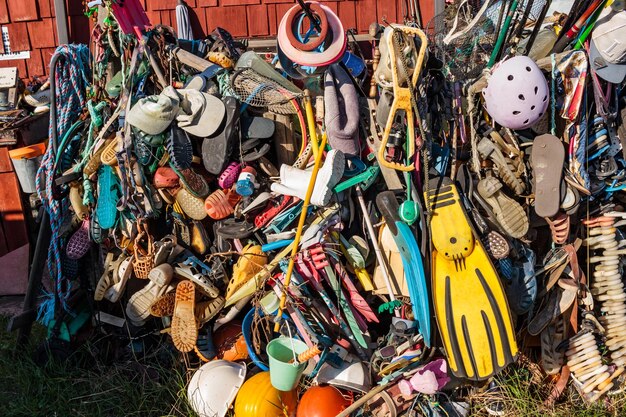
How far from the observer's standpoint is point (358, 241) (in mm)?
3139

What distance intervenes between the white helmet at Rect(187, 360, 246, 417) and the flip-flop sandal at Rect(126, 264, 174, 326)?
50 cm

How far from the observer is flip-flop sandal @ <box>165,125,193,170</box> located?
317 cm

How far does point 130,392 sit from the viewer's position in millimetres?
3061

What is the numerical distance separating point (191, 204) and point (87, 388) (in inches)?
45.0

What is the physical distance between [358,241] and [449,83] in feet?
3.50

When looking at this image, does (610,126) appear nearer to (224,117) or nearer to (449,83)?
(449,83)

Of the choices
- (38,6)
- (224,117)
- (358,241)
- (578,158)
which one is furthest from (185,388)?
(38,6)

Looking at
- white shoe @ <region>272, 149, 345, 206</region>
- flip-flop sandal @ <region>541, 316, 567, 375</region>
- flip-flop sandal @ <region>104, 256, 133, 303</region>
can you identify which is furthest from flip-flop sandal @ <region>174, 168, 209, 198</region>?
flip-flop sandal @ <region>541, 316, 567, 375</region>

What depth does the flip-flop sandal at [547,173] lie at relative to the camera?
9.99 feet

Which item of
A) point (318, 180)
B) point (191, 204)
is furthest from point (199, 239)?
point (318, 180)

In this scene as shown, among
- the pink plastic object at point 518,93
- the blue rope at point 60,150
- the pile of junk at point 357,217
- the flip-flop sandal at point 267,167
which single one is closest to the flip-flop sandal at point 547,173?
the pile of junk at point 357,217

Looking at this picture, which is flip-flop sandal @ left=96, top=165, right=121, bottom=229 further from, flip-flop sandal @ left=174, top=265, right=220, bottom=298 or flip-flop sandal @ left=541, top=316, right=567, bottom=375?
flip-flop sandal @ left=541, top=316, right=567, bottom=375

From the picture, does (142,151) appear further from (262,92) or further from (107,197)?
(262,92)

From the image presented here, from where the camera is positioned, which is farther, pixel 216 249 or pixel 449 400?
pixel 216 249
